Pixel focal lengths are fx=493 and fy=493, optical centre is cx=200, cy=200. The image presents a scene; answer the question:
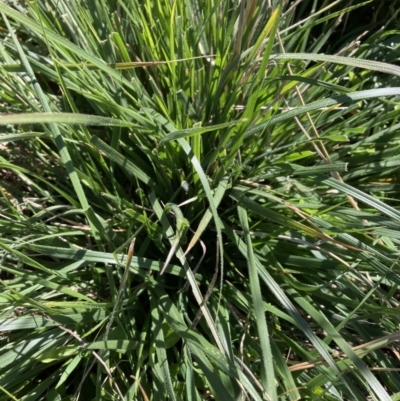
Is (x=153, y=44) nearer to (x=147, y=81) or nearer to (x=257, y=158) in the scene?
(x=147, y=81)

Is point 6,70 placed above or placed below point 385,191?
above

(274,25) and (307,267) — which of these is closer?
(274,25)

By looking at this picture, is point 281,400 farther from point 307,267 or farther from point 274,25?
point 274,25

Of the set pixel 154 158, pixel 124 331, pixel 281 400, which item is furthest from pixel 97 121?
pixel 281 400

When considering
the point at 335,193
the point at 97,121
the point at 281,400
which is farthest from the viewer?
the point at 335,193

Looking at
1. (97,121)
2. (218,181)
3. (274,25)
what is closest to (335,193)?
(218,181)

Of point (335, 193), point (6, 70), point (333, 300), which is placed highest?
point (6, 70)

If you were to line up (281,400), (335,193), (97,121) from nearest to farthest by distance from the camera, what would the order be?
(97,121) → (281,400) → (335,193)
